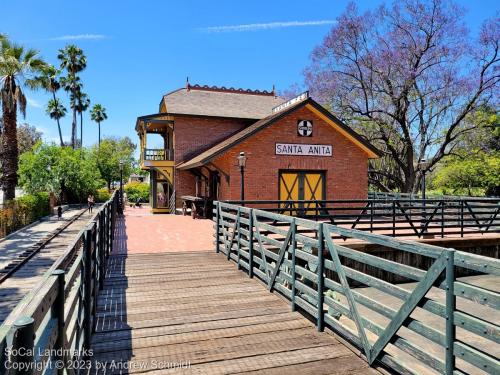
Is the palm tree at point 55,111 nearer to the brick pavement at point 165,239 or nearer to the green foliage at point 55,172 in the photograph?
the green foliage at point 55,172

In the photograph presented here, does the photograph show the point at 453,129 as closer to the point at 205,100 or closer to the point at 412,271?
the point at 205,100

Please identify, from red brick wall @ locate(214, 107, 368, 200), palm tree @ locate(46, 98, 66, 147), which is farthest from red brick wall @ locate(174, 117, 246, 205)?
palm tree @ locate(46, 98, 66, 147)

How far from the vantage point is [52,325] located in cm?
233

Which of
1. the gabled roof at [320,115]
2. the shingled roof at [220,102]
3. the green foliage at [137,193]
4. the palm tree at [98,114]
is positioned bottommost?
the green foliage at [137,193]

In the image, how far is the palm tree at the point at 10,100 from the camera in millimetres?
21438

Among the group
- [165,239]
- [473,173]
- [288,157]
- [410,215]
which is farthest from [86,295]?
[473,173]

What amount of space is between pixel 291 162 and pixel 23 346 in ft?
54.1

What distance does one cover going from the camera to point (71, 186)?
34531 mm

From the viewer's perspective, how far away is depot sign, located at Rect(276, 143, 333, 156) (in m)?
17.6

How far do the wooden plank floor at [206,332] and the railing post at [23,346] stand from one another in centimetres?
202

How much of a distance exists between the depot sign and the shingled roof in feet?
20.0

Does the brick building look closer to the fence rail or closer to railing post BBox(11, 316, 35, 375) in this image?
the fence rail

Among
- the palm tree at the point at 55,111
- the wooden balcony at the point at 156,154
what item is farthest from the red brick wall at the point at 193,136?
the palm tree at the point at 55,111

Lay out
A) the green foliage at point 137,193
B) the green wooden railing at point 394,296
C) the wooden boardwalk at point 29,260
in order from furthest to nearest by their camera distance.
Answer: the green foliage at point 137,193
the wooden boardwalk at point 29,260
the green wooden railing at point 394,296
